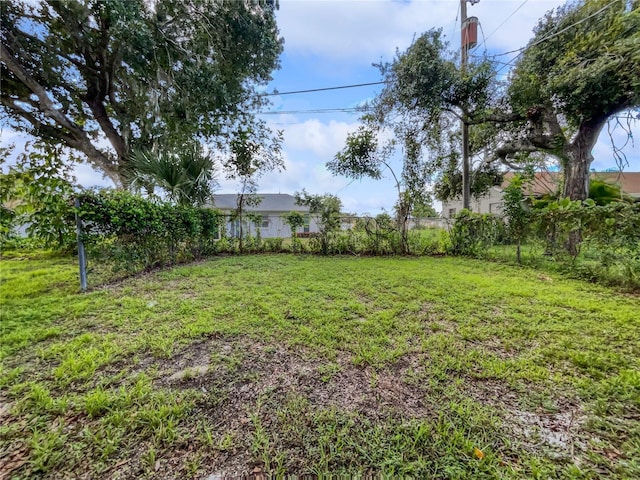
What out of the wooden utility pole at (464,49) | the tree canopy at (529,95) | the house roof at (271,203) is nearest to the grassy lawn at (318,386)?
the tree canopy at (529,95)

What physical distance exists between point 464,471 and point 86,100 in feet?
33.5

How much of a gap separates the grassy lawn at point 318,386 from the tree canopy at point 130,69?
16.4 feet

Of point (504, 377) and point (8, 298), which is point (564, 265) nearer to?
point (504, 377)

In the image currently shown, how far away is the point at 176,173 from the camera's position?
5051mm

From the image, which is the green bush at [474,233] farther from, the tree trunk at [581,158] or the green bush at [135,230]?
the green bush at [135,230]

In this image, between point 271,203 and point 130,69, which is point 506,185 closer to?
point 271,203

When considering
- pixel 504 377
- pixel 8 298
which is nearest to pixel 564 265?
pixel 504 377

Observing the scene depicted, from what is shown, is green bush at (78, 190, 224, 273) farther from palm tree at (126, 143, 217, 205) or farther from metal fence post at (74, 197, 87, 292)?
palm tree at (126, 143, 217, 205)

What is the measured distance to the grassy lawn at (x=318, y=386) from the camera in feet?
3.47

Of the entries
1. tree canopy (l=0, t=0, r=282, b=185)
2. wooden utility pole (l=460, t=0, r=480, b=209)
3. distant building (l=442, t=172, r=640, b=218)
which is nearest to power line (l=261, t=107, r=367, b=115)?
tree canopy (l=0, t=0, r=282, b=185)

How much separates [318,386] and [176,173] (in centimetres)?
518

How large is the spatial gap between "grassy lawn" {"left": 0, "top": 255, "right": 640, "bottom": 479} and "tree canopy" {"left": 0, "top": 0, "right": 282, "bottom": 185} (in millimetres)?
5011

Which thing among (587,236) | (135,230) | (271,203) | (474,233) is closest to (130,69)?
(135,230)

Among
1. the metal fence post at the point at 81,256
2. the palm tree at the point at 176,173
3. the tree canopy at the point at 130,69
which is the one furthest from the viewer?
the tree canopy at the point at 130,69
